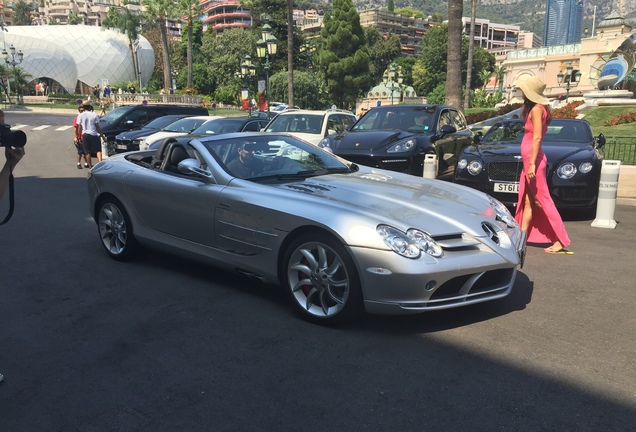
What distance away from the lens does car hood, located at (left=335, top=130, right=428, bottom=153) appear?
962 centimetres

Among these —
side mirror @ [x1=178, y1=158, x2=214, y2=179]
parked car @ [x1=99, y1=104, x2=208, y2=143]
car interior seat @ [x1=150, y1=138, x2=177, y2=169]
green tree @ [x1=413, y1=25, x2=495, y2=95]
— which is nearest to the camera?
side mirror @ [x1=178, y1=158, x2=214, y2=179]

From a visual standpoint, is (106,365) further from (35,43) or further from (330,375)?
(35,43)

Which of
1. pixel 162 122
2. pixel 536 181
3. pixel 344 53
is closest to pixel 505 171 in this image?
pixel 536 181

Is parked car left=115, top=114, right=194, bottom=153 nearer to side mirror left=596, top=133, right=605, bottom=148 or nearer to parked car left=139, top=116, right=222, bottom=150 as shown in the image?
parked car left=139, top=116, right=222, bottom=150

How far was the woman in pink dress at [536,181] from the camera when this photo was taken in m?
5.86

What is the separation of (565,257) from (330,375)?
3.76 metres

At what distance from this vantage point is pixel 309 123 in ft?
40.1

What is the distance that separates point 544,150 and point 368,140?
297 centimetres

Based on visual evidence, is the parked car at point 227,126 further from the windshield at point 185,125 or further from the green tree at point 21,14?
the green tree at point 21,14

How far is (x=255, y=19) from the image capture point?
65875 millimetres

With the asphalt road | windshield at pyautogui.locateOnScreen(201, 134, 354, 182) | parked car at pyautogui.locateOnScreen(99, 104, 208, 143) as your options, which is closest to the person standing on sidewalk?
parked car at pyautogui.locateOnScreen(99, 104, 208, 143)

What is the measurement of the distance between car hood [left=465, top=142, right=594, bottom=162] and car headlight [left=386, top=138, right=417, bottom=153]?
51.7 inches

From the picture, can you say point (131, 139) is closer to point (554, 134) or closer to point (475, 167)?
point (475, 167)

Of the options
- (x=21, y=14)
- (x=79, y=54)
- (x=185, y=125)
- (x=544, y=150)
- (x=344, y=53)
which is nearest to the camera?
(x=544, y=150)
